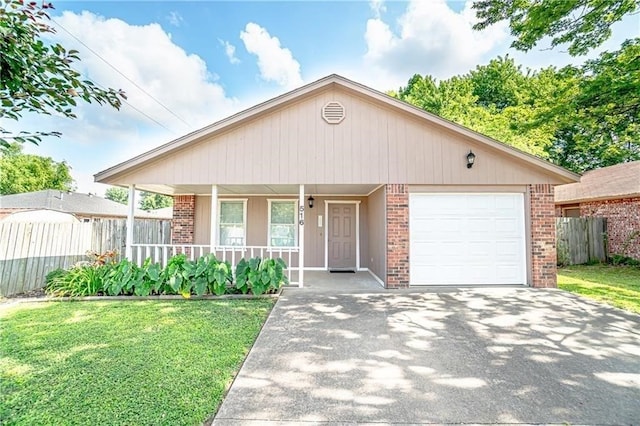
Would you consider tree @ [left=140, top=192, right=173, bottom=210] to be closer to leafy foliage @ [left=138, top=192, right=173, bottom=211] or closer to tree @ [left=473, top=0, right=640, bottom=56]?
leafy foliage @ [left=138, top=192, right=173, bottom=211]

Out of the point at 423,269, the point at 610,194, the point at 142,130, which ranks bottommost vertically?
the point at 423,269

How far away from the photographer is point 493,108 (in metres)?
22.2

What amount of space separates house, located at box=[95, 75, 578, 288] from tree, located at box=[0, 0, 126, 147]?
5174 millimetres

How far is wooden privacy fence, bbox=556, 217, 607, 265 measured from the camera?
1120 centimetres

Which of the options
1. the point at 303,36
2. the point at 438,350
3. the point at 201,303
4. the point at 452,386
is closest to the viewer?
the point at 452,386

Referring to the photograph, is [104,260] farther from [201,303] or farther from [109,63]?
[109,63]

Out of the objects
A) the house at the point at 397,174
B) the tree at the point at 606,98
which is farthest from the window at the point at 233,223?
the tree at the point at 606,98

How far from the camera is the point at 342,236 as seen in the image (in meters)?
9.98

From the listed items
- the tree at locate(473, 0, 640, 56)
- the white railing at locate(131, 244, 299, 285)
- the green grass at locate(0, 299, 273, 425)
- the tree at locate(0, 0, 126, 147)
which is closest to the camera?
the tree at locate(0, 0, 126, 147)

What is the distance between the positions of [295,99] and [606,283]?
30.7 feet

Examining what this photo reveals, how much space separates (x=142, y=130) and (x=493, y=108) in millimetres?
24100

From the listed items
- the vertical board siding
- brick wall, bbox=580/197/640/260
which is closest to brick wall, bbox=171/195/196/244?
the vertical board siding

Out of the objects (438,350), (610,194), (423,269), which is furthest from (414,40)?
(438,350)

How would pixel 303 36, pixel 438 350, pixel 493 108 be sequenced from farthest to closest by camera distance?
1. pixel 493 108
2. pixel 303 36
3. pixel 438 350
